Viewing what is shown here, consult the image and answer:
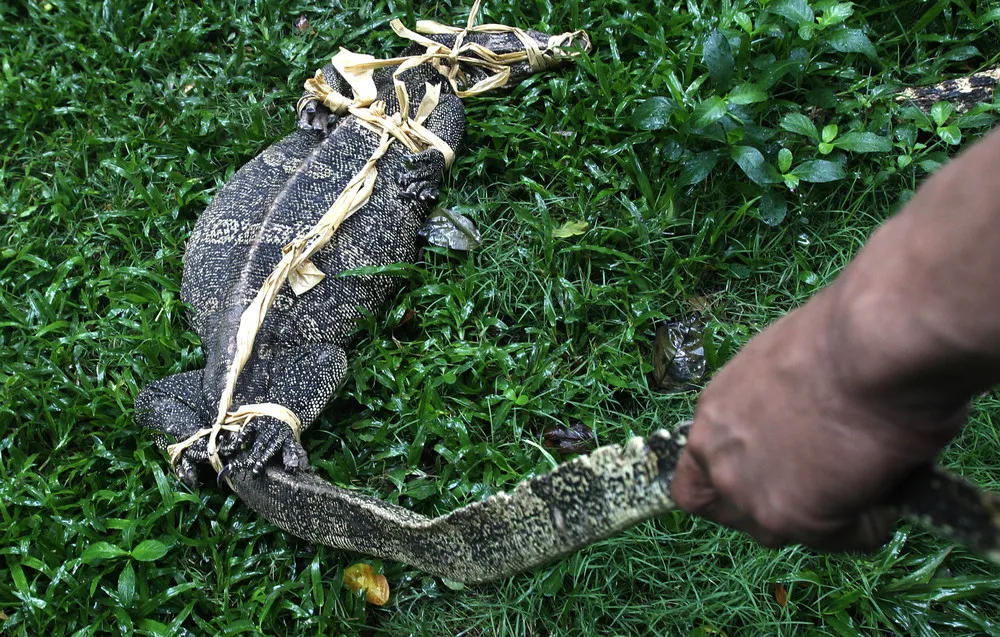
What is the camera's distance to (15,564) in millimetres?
2627

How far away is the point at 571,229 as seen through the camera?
10.2ft

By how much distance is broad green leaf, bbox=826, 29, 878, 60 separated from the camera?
2.80 m

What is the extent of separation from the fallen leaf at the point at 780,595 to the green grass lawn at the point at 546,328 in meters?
0.02

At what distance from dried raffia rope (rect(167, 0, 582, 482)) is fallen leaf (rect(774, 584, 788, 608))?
178 cm

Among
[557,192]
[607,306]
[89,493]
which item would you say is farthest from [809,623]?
[89,493]

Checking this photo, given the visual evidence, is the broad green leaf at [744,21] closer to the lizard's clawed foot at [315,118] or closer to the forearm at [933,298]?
the lizard's clawed foot at [315,118]

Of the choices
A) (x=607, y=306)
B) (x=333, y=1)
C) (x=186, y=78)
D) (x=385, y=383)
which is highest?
(x=333, y=1)

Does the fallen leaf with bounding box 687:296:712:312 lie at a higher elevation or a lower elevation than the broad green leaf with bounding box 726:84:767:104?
lower

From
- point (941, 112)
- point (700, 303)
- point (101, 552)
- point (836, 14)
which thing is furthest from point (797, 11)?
point (101, 552)

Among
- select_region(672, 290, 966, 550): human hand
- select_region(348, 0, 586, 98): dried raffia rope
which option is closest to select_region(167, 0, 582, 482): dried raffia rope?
select_region(348, 0, 586, 98): dried raffia rope

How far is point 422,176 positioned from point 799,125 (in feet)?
5.63

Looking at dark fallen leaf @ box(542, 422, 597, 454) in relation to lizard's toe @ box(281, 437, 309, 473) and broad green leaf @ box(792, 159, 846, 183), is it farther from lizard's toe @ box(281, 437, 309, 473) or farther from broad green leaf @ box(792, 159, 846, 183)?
broad green leaf @ box(792, 159, 846, 183)

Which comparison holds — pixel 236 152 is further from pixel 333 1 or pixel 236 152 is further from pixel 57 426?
pixel 57 426

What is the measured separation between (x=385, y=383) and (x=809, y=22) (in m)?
2.18
